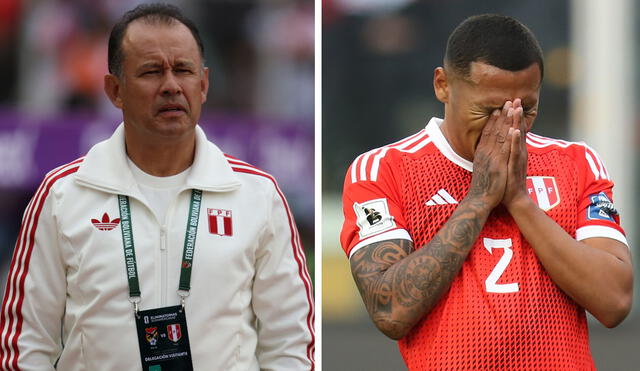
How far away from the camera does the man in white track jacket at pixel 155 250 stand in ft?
9.20

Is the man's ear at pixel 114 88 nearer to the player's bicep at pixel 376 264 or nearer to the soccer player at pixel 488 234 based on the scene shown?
the soccer player at pixel 488 234

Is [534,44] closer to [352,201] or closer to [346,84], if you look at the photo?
[352,201]

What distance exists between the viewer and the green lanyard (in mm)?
2797

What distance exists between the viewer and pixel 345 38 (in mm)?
7395

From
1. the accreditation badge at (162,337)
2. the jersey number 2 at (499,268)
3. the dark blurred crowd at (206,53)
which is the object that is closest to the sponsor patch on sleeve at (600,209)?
the jersey number 2 at (499,268)

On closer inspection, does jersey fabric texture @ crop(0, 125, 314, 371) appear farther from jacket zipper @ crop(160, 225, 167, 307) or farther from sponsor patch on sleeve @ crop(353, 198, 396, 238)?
sponsor patch on sleeve @ crop(353, 198, 396, 238)

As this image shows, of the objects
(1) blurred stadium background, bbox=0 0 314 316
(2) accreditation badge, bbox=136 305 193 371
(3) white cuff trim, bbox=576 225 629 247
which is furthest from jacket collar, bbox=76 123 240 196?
(1) blurred stadium background, bbox=0 0 314 316

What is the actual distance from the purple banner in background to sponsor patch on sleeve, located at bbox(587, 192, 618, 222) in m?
4.38

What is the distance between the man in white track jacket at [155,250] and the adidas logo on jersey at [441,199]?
0.64 m

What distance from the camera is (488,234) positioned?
97.9 inches

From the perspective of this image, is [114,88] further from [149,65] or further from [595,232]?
[595,232]

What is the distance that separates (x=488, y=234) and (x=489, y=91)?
36cm

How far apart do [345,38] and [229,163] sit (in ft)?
14.7

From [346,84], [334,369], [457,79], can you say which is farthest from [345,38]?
[457,79]
